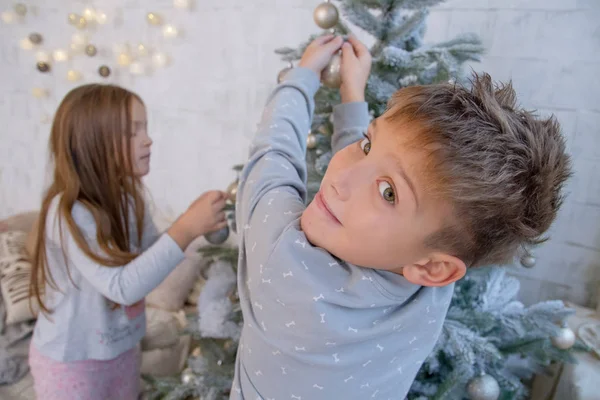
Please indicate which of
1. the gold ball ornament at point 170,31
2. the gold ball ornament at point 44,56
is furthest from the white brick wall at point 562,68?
the gold ball ornament at point 44,56

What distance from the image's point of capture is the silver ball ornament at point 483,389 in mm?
870

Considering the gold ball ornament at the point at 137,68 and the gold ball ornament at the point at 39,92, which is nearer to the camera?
the gold ball ornament at the point at 137,68

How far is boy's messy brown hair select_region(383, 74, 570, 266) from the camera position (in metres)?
0.45

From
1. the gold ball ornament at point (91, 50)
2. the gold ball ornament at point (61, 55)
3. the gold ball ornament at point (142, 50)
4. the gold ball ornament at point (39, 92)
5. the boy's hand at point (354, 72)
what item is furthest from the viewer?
the gold ball ornament at point (39, 92)

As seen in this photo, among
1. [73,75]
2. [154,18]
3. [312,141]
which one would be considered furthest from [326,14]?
[73,75]

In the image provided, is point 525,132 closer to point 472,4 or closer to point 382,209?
point 382,209

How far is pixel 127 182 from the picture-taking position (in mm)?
1064

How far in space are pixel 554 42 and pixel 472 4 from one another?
236mm

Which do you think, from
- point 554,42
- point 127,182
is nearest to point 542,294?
point 554,42

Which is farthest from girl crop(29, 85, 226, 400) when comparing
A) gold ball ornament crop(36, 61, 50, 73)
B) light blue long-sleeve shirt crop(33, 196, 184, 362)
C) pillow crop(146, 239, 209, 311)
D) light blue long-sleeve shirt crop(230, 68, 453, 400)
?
gold ball ornament crop(36, 61, 50, 73)

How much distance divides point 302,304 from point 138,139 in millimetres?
714

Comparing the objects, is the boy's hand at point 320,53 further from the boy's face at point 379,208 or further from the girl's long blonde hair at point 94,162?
the girl's long blonde hair at point 94,162

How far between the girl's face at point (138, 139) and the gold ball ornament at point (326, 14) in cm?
53

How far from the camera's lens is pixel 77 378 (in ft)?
3.39
